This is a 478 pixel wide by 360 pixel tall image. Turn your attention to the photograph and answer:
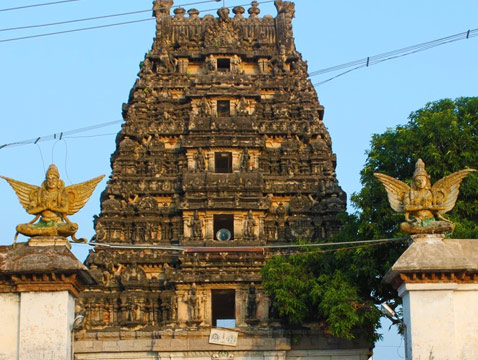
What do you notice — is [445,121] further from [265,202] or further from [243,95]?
[243,95]

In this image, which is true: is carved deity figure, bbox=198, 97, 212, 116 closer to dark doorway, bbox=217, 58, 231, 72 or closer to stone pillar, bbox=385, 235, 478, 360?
dark doorway, bbox=217, 58, 231, 72

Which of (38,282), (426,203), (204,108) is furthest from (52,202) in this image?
(204,108)

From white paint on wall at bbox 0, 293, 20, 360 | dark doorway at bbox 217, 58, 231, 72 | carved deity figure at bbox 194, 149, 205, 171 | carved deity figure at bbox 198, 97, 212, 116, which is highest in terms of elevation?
dark doorway at bbox 217, 58, 231, 72

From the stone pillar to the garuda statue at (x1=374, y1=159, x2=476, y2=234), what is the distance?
47 centimetres

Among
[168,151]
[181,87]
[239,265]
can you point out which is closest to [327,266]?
[239,265]

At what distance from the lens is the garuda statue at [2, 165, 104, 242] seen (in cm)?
2173

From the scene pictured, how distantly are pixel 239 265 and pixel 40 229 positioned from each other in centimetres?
1902

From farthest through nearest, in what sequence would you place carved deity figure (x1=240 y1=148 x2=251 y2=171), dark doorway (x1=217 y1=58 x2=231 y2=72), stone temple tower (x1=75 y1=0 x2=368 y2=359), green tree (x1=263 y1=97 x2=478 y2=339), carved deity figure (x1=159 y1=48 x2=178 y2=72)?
dark doorway (x1=217 y1=58 x2=231 y2=72) → carved deity figure (x1=159 y1=48 x2=178 y2=72) → carved deity figure (x1=240 y1=148 x2=251 y2=171) → stone temple tower (x1=75 y1=0 x2=368 y2=359) → green tree (x1=263 y1=97 x2=478 y2=339)

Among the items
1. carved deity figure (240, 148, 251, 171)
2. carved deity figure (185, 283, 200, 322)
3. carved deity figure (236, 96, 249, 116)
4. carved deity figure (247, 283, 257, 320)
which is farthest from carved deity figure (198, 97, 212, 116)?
carved deity figure (247, 283, 257, 320)

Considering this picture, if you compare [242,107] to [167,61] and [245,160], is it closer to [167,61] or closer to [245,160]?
[245,160]

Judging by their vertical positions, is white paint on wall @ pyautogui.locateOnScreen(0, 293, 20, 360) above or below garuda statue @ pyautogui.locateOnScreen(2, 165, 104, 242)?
below

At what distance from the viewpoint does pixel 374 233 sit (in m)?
33.2

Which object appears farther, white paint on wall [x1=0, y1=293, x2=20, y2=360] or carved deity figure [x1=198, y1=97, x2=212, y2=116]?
carved deity figure [x1=198, y1=97, x2=212, y2=116]

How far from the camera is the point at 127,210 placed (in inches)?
1692
